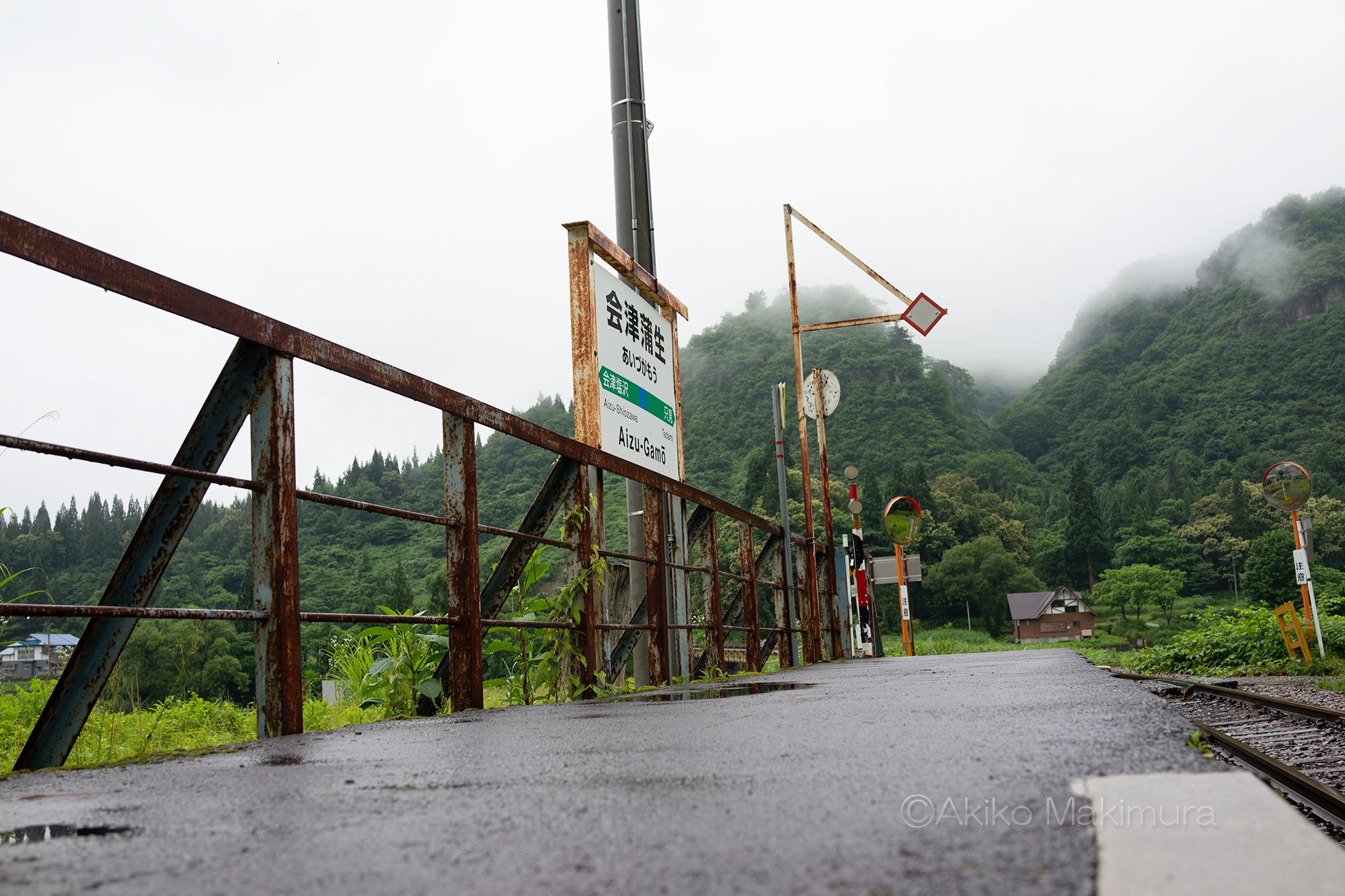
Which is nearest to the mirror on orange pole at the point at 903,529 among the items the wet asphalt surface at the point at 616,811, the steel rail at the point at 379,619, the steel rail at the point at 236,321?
the steel rail at the point at 236,321

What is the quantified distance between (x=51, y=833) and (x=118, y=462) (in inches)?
40.1

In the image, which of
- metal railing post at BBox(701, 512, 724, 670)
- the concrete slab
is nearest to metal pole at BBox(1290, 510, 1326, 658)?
metal railing post at BBox(701, 512, 724, 670)

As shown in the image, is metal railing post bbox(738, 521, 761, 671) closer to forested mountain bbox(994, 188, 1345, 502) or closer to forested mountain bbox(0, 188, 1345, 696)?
forested mountain bbox(0, 188, 1345, 696)

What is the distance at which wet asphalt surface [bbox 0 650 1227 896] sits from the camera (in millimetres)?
904

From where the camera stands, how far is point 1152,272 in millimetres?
159375

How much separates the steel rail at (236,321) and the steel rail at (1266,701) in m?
2.87

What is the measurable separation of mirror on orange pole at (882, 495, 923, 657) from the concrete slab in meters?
14.9

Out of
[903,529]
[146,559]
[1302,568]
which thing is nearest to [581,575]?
[146,559]

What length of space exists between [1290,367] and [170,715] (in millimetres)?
108641

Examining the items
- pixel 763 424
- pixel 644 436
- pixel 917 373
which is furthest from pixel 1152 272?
pixel 644 436

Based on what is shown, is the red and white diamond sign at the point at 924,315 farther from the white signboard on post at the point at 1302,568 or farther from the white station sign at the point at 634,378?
the white station sign at the point at 634,378

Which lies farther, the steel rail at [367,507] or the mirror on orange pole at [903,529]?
the mirror on orange pole at [903,529]

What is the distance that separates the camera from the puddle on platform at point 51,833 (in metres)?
1.17

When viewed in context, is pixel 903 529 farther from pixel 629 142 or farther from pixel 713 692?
Answer: pixel 713 692
